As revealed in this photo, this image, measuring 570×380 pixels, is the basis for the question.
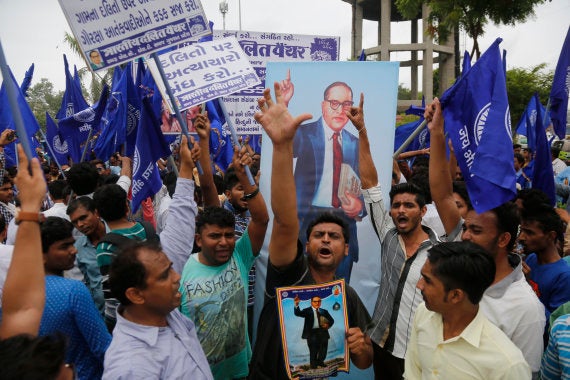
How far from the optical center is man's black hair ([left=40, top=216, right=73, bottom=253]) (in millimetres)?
2795

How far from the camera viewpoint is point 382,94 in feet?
12.8

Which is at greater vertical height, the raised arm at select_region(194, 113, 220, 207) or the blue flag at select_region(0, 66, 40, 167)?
the blue flag at select_region(0, 66, 40, 167)

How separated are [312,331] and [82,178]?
3.14 m

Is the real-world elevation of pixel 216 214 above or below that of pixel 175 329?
above

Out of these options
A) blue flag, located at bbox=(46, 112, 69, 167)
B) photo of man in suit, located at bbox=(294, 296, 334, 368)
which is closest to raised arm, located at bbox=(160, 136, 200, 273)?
photo of man in suit, located at bbox=(294, 296, 334, 368)

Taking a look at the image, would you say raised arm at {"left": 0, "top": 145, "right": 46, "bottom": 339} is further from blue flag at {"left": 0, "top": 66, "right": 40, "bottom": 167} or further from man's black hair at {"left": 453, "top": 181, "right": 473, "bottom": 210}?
→ blue flag at {"left": 0, "top": 66, "right": 40, "bottom": 167}

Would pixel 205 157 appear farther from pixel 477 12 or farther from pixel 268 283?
pixel 477 12

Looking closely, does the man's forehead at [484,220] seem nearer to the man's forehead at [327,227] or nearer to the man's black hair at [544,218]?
the man's black hair at [544,218]

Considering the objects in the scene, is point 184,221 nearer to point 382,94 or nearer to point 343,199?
point 343,199

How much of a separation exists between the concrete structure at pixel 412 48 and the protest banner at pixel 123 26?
106ft

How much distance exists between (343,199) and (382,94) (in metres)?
0.87

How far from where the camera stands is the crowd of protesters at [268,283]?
1896 mm

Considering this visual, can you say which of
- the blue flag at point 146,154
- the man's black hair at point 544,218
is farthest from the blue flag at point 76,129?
the man's black hair at point 544,218

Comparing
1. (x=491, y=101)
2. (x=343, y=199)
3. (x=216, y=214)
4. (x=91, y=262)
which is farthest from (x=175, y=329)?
(x=491, y=101)
